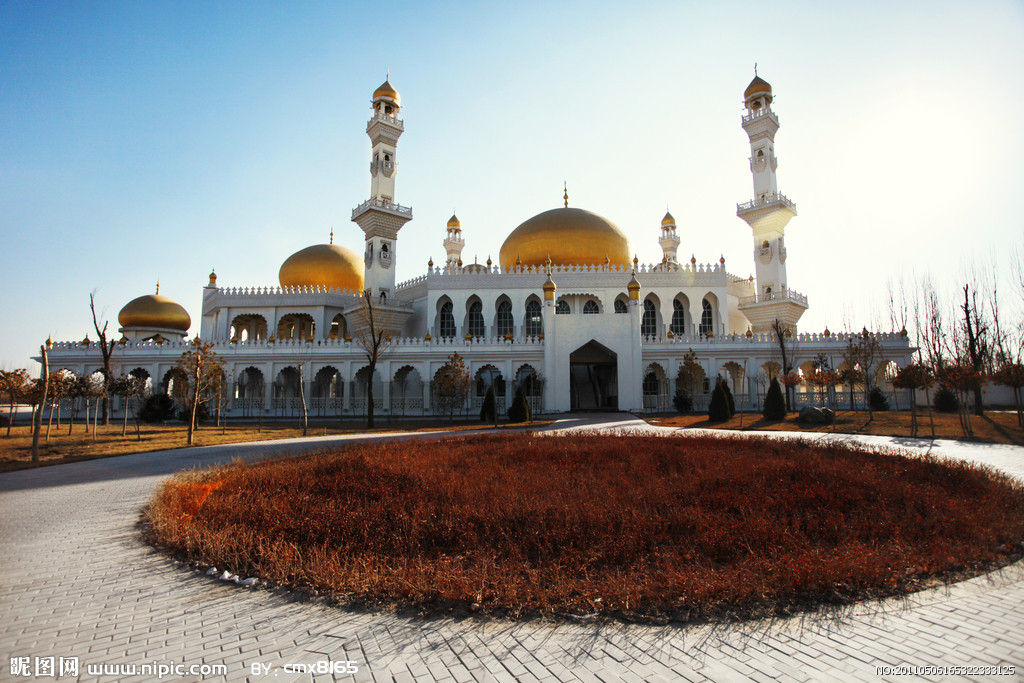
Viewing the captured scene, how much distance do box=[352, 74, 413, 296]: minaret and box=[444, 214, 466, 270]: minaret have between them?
40.5 ft

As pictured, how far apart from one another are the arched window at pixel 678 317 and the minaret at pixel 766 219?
3.93 m

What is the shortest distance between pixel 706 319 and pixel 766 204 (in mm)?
8833

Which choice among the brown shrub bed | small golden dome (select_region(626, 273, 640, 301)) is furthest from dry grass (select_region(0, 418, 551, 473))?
small golden dome (select_region(626, 273, 640, 301))

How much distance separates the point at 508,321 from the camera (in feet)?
129

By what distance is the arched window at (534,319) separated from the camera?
39.1m

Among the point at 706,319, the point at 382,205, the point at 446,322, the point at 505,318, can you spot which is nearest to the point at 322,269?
the point at 382,205

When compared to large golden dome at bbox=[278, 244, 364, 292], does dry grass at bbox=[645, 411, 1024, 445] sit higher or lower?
lower

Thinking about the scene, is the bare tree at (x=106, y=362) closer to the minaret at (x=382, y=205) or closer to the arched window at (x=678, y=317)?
the minaret at (x=382, y=205)

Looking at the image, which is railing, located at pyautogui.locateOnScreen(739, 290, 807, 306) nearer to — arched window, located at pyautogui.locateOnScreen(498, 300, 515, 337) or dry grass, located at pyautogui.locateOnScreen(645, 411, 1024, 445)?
dry grass, located at pyautogui.locateOnScreen(645, 411, 1024, 445)

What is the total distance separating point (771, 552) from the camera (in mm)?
5324

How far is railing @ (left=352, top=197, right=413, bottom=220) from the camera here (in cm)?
3750

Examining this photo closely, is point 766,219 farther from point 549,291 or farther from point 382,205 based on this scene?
point 382,205

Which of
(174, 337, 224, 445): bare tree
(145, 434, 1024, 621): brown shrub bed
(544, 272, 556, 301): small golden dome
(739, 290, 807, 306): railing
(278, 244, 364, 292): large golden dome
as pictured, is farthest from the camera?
(278, 244, 364, 292): large golden dome

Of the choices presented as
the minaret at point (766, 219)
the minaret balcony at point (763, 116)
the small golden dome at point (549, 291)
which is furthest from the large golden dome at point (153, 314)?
the minaret balcony at point (763, 116)
